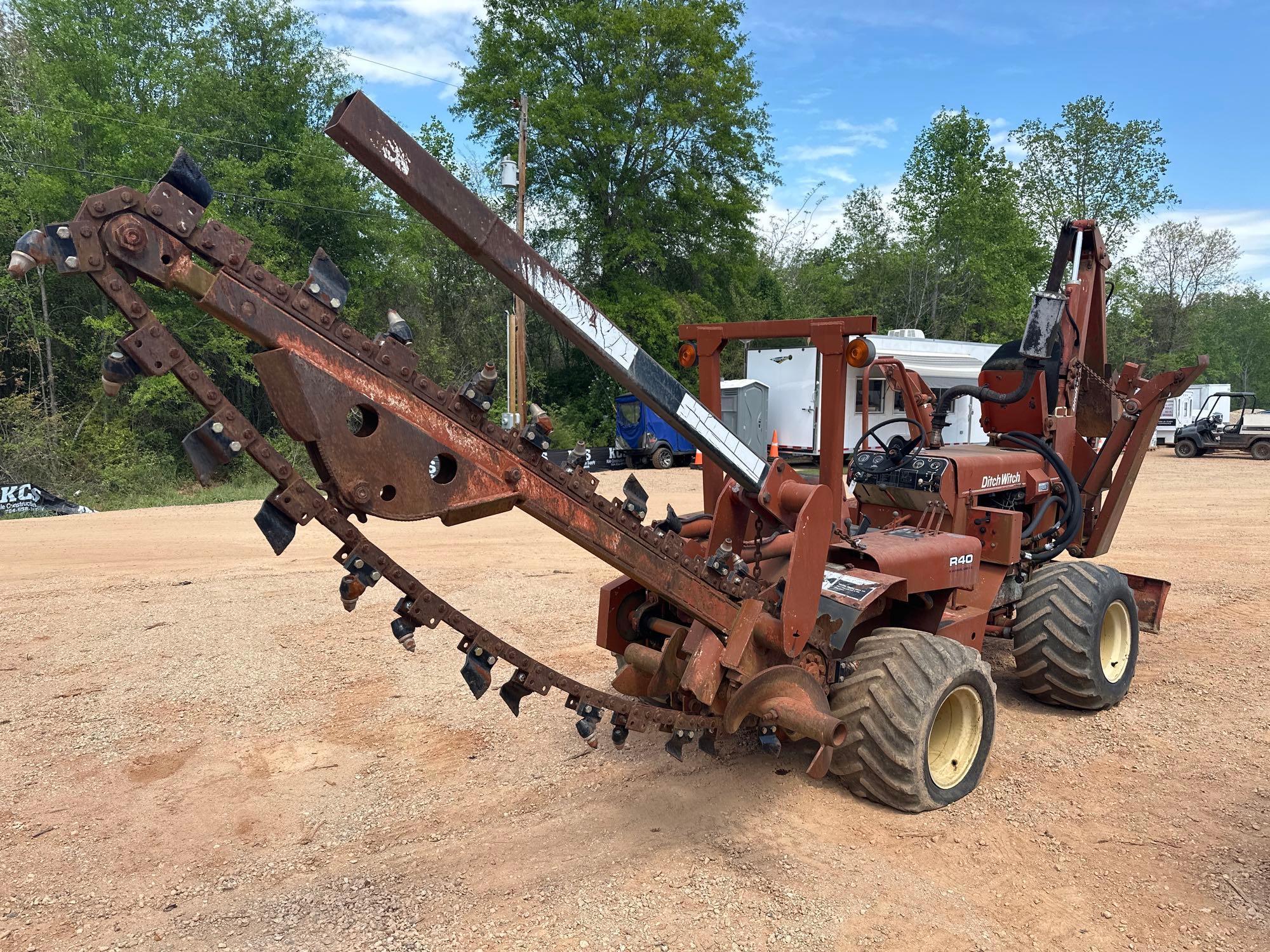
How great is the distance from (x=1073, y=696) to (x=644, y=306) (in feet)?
77.8

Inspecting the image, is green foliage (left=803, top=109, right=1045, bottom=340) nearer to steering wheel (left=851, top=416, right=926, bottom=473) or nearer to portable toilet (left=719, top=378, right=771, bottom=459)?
portable toilet (left=719, top=378, right=771, bottom=459)

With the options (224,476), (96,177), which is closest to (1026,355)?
(224,476)

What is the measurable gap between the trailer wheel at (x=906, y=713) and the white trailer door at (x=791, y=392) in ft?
55.0

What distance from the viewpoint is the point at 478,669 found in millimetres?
3074

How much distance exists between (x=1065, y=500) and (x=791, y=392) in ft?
52.3

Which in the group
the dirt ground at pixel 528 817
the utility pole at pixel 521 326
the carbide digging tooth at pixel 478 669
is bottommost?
the dirt ground at pixel 528 817

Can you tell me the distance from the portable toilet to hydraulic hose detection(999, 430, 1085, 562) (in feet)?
49.4

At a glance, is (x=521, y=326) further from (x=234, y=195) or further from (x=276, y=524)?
(x=276, y=524)

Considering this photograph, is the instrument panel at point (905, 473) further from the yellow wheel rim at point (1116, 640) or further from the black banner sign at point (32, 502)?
the black banner sign at point (32, 502)

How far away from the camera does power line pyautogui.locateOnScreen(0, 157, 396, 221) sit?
19.4m

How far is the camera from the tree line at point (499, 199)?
1978cm

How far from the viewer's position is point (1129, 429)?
21.8ft

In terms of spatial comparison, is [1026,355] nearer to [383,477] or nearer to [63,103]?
[383,477]

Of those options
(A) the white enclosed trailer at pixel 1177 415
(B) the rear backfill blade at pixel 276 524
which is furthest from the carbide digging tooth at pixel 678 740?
(A) the white enclosed trailer at pixel 1177 415
